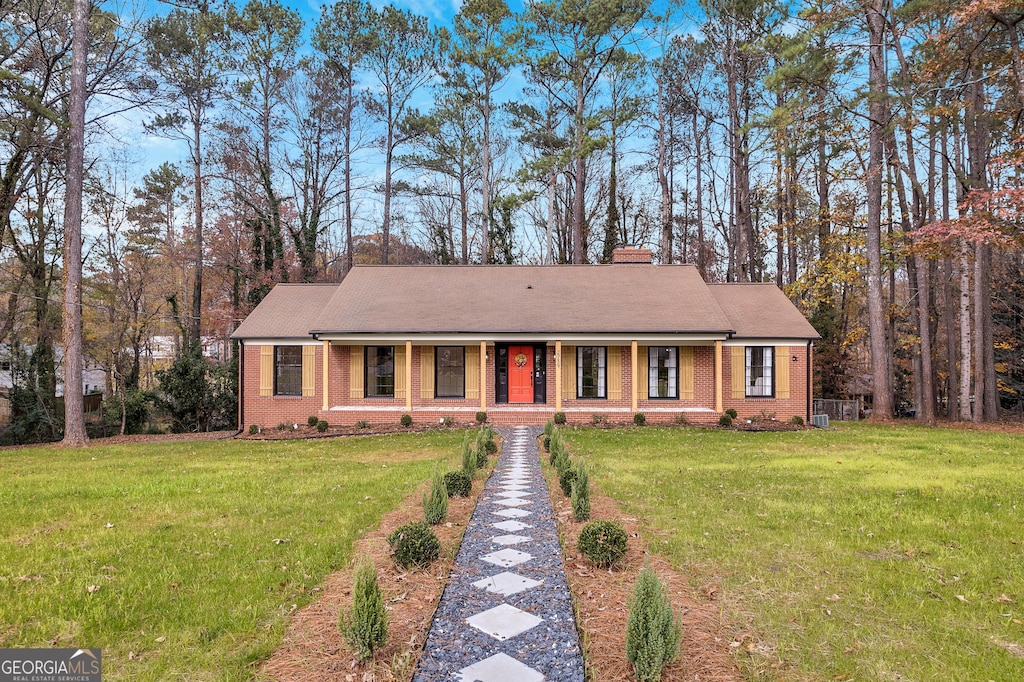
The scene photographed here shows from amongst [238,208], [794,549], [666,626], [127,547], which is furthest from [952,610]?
[238,208]

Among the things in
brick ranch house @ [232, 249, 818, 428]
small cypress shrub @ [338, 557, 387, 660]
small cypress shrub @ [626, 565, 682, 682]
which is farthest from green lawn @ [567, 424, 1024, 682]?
brick ranch house @ [232, 249, 818, 428]


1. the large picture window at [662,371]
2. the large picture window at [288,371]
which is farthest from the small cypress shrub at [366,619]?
the large picture window at [288,371]

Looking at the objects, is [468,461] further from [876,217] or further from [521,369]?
[876,217]

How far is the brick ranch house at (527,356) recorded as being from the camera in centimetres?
1545

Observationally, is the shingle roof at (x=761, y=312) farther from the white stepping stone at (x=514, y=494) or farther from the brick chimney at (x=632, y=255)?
the white stepping stone at (x=514, y=494)

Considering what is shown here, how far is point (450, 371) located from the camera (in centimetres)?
1680

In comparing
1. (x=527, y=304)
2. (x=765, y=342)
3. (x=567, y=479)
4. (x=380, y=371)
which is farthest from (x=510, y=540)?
(x=765, y=342)

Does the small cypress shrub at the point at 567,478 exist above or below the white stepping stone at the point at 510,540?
above

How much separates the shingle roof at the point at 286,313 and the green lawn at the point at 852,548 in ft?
36.2

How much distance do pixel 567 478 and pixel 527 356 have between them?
9.86 m

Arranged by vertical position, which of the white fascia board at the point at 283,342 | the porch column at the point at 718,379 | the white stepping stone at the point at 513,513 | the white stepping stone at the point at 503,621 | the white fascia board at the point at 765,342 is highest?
the white fascia board at the point at 283,342

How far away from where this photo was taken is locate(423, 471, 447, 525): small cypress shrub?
17.7 feet

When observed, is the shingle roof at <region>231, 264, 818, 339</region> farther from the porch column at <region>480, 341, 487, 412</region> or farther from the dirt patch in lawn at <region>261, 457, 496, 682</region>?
the dirt patch in lawn at <region>261, 457, 496, 682</region>

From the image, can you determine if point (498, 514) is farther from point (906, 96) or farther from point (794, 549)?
point (906, 96)
